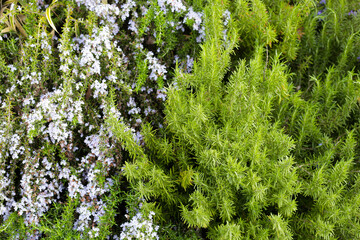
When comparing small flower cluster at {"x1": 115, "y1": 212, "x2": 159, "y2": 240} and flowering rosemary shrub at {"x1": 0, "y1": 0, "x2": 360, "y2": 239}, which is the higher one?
flowering rosemary shrub at {"x1": 0, "y1": 0, "x2": 360, "y2": 239}

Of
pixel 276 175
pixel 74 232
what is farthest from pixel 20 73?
pixel 276 175

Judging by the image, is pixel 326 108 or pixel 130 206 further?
pixel 326 108

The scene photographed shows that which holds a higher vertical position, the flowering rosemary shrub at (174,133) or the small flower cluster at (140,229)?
the flowering rosemary shrub at (174,133)

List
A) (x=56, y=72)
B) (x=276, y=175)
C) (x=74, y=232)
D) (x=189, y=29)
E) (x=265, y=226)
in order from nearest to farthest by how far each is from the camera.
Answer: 1. (x=276, y=175)
2. (x=265, y=226)
3. (x=74, y=232)
4. (x=56, y=72)
5. (x=189, y=29)

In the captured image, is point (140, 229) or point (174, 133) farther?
point (174, 133)

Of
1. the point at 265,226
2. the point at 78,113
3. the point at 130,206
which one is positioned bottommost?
the point at 265,226

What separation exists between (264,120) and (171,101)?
465 mm

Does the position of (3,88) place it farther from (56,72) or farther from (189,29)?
(189,29)

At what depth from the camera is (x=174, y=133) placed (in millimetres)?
1770

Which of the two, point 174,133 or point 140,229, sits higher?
point 174,133

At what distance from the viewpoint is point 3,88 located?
1.87 m

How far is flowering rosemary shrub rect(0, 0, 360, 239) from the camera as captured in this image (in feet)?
4.50

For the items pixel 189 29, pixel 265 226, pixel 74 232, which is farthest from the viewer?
pixel 189 29

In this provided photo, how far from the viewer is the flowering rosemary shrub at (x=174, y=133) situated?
1.37 m
